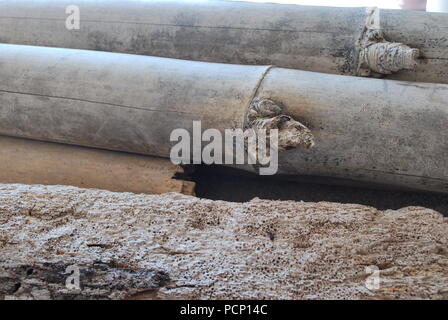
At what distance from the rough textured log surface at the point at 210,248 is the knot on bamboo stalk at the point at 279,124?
0.88 feet

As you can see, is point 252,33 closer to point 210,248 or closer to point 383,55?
Result: point 383,55

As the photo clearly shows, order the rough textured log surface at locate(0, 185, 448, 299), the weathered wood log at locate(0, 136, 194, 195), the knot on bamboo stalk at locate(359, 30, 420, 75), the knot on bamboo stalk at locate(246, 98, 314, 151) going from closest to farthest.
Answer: the rough textured log surface at locate(0, 185, 448, 299)
the knot on bamboo stalk at locate(246, 98, 314, 151)
the knot on bamboo stalk at locate(359, 30, 420, 75)
the weathered wood log at locate(0, 136, 194, 195)

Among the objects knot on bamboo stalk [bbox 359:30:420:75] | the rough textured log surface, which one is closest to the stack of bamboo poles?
knot on bamboo stalk [bbox 359:30:420:75]

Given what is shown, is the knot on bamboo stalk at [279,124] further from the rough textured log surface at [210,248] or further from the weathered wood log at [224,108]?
the rough textured log surface at [210,248]

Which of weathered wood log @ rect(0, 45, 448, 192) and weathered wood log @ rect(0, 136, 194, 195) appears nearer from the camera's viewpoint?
weathered wood log @ rect(0, 45, 448, 192)

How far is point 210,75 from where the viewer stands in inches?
97.8

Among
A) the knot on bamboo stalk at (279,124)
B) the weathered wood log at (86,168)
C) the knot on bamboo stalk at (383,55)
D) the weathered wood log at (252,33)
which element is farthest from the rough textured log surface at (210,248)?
the weathered wood log at (252,33)

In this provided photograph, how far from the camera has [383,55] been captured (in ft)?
7.95

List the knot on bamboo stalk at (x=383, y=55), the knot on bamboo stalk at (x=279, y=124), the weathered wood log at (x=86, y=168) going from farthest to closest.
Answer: the weathered wood log at (x=86, y=168) < the knot on bamboo stalk at (x=383, y=55) < the knot on bamboo stalk at (x=279, y=124)

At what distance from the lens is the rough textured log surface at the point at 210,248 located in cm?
165

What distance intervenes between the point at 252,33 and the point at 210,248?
1394 mm

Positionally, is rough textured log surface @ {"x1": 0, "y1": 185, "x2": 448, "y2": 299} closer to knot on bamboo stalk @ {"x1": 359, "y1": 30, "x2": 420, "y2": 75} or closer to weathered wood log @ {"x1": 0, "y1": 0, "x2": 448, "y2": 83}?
knot on bamboo stalk @ {"x1": 359, "y1": 30, "x2": 420, "y2": 75}

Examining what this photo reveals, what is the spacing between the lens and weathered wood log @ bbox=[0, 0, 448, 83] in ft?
8.16
